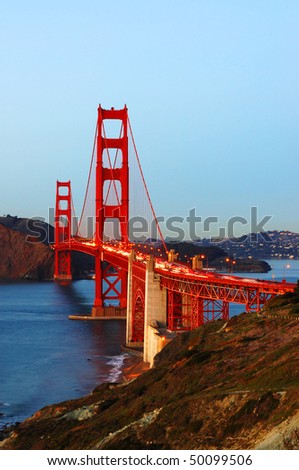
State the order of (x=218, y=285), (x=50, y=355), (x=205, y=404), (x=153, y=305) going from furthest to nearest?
(x=50, y=355) → (x=153, y=305) → (x=218, y=285) → (x=205, y=404)

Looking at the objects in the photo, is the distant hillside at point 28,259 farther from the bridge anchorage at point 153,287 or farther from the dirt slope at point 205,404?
the dirt slope at point 205,404

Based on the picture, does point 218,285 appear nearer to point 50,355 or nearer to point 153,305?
point 153,305

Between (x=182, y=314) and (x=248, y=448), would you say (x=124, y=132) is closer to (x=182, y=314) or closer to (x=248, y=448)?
(x=182, y=314)

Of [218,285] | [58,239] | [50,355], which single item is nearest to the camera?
[218,285]

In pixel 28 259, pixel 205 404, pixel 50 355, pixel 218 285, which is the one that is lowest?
pixel 50 355

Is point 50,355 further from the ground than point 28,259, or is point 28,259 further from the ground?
point 28,259

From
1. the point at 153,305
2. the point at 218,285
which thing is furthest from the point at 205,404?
the point at 153,305

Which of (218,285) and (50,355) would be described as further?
(50,355)
